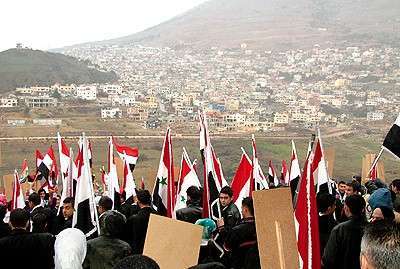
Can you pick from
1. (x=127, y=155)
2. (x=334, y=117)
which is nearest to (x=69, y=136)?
(x=334, y=117)

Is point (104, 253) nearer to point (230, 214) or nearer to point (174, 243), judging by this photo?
point (174, 243)

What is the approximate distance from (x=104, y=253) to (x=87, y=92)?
292ft

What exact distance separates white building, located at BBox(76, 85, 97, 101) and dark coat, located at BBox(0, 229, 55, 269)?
84932mm

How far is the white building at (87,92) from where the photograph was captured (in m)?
88.7

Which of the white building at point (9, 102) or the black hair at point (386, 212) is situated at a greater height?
the black hair at point (386, 212)

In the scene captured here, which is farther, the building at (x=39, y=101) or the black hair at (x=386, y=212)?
the building at (x=39, y=101)

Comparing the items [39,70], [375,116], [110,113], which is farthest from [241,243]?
[39,70]

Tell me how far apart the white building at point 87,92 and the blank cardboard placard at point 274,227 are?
86242 millimetres

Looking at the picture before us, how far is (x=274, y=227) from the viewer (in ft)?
10.3

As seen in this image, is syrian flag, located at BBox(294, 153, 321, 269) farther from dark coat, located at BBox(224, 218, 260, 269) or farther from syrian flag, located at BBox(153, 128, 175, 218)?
syrian flag, located at BBox(153, 128, 175, 218)

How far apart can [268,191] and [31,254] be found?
1.92 meters

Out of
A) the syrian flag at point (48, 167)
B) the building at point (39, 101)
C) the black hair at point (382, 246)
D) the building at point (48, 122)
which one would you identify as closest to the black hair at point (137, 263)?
the black hair at point (382, 246)

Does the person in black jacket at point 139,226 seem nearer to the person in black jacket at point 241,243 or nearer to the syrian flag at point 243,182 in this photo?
the person in black jacket at point 241,243

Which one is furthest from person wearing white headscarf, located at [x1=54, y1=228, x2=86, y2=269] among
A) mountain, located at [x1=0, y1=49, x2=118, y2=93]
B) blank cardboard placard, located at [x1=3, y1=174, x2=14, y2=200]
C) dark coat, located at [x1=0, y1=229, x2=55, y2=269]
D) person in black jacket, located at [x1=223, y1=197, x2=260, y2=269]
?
mountain, located at [x1=0, y1=49, x2=118, y2=93]
